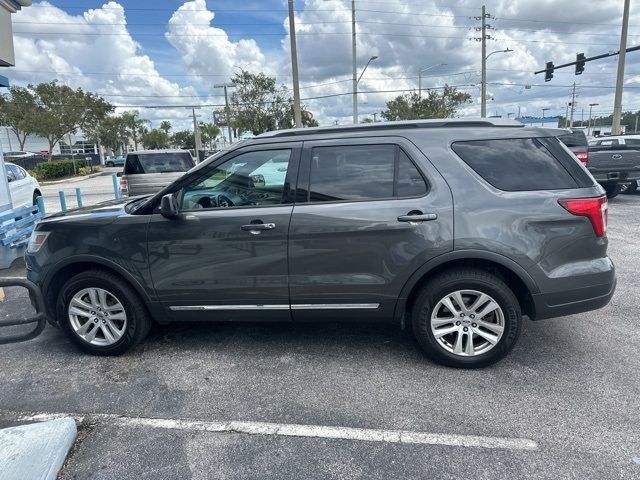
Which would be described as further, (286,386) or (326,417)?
(286,386)

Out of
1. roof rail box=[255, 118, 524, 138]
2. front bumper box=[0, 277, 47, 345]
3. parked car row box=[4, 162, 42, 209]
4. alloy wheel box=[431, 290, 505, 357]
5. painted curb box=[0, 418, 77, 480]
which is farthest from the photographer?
parked car row box=[4, 162, 42, 209]

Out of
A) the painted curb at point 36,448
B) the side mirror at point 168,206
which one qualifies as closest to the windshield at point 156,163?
the side mirror at point 168,206

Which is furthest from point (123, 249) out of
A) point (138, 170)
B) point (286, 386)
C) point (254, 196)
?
point (138, 170)

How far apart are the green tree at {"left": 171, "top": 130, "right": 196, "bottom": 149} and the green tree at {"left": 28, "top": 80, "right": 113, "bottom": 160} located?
51.1m

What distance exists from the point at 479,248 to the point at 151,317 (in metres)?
2.78

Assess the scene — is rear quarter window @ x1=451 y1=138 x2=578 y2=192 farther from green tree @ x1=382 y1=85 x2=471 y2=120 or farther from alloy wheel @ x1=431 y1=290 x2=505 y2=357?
green tree @ x1=382 y1=85 x2=471 y2=120

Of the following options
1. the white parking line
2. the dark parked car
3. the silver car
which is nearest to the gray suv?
the white parking line

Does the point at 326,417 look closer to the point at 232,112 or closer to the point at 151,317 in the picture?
the point at 151,317

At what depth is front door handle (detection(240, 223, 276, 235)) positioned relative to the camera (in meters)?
3.51

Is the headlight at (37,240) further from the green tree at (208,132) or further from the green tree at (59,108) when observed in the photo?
the green tree at (208,132)

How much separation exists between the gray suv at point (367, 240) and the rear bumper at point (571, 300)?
0.01 metres

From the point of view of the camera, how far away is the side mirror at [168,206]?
139 inches

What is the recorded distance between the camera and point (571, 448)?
2.63 m

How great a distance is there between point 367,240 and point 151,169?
9227 mm
